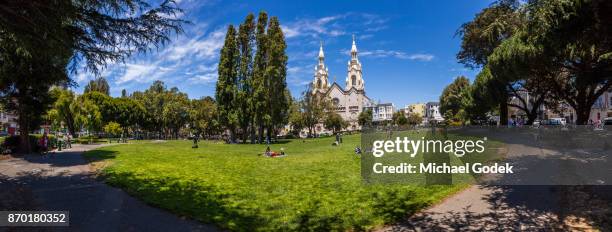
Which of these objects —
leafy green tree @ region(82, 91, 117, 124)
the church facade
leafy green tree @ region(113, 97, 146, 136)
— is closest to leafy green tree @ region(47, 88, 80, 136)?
leafy green tree @ region(82, 91, 117, 124)

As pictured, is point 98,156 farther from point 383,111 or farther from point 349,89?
point 383,111

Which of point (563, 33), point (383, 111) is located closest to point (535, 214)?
point (563, 33)

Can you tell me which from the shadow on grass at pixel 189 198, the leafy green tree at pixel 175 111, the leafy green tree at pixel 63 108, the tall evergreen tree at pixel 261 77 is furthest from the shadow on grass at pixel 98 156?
the leafy green tree at pixel 175 111

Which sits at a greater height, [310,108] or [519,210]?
[310,108]

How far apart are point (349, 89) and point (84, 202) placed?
11192 centimetres

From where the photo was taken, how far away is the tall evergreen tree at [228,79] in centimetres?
4078

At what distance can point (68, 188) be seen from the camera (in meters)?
10.1

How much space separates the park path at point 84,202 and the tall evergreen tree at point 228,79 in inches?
1109

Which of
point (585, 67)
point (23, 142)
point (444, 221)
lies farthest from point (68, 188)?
point (585, 67)

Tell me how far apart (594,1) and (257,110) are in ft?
111

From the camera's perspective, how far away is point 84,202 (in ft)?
28.0

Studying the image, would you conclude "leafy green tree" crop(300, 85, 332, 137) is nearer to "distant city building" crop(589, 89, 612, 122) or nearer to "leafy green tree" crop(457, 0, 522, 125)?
"leafy green tree" crop(457, 0, 522, 125)

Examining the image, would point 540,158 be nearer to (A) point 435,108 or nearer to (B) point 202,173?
(B) point 202,173

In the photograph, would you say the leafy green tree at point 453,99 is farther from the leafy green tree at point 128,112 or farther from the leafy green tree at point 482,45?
the leafy green tree at point 128,112
